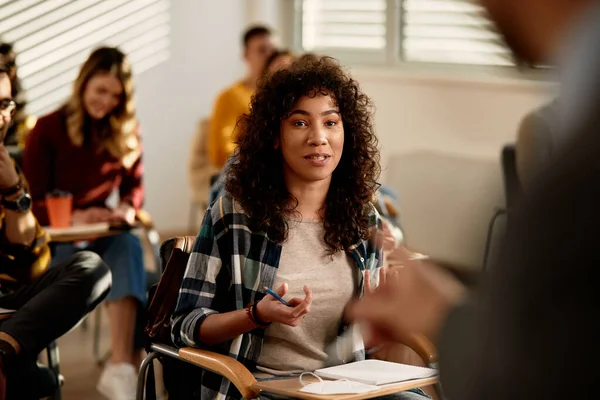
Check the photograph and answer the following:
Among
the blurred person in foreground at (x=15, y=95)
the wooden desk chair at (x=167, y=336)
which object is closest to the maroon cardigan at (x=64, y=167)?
the blurred person in foreground at (x=15, y=95)

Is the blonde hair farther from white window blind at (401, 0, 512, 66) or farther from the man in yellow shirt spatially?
white window blind at (401, 0, 512, 66)

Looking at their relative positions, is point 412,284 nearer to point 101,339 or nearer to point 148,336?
point 148,336

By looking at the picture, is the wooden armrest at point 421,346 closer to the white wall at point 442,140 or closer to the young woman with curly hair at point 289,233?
the young woman with curly hair at point 289,233

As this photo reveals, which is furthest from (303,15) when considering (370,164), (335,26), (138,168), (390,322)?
(390,322)

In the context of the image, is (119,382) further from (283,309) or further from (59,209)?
(283,309)

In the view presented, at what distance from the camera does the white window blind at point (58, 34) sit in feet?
20.2

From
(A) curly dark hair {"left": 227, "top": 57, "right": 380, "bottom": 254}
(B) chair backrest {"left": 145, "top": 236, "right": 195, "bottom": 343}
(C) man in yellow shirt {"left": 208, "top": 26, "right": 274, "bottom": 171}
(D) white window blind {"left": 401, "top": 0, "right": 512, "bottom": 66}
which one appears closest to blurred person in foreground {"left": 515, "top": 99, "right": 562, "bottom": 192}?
(A) curly dark hair {"left": 227, "top": 57, "right": 380, "bottom": 254}

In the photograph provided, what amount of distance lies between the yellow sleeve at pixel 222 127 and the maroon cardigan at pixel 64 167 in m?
1.16

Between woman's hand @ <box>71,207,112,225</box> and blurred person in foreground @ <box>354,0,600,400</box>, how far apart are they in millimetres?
3380

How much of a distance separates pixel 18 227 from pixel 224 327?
1.02m

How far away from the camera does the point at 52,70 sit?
20.6 feet

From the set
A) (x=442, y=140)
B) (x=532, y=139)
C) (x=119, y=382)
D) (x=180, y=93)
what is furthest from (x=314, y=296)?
(x=180, y=93)

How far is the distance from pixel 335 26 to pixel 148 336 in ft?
14.9

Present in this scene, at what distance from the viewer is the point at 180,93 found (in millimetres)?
7031
